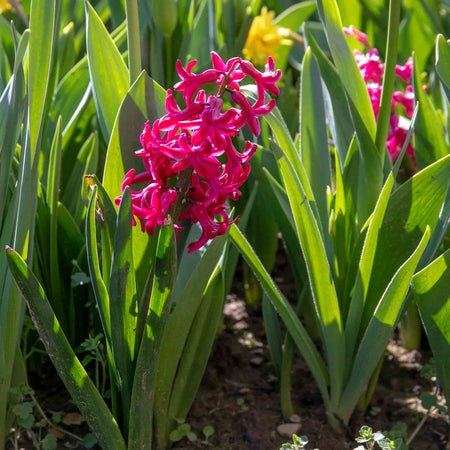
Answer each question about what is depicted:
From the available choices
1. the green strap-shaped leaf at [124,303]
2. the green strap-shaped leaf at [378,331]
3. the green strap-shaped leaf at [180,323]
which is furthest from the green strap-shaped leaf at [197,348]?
the green strap-shaped leaf at [378,331]

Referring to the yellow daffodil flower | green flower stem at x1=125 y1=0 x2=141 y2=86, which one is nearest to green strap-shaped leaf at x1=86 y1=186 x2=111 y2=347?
green flower stem at x1=125 y1=0 x2=141 y2=86

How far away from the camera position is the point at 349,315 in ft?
3.86

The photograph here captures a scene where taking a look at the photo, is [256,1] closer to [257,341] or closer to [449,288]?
[257,341]

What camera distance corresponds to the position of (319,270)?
1.11 m

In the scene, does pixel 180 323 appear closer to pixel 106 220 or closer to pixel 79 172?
pixel 106 220

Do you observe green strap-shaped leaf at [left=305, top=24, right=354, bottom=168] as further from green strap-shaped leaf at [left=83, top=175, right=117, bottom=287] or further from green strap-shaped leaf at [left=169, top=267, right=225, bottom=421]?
green strap-shaped leaf at [left=83, top=175, right=117, bottom=287]

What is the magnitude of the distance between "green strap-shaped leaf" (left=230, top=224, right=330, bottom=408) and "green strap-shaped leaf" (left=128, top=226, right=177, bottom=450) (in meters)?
0.20

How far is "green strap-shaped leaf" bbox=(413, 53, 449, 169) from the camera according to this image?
1.37 m

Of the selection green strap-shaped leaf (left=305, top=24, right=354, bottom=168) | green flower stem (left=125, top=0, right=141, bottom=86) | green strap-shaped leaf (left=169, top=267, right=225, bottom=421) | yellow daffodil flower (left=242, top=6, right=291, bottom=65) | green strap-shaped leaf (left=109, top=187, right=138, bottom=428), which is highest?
green flower stem (left=125, top=0, right=141, bottom=86)

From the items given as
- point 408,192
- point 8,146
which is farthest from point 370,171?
point 8,146

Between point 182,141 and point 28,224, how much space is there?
1.03 feet

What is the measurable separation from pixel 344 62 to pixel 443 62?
0.51ft

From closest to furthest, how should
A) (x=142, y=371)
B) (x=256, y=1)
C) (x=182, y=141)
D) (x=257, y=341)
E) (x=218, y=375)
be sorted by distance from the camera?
(x=182, y=141), (x=142, y=371), (x=218, y=375), (x=257, y=341), (x=256, y=1)

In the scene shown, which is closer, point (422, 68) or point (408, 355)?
point (408, 355)
